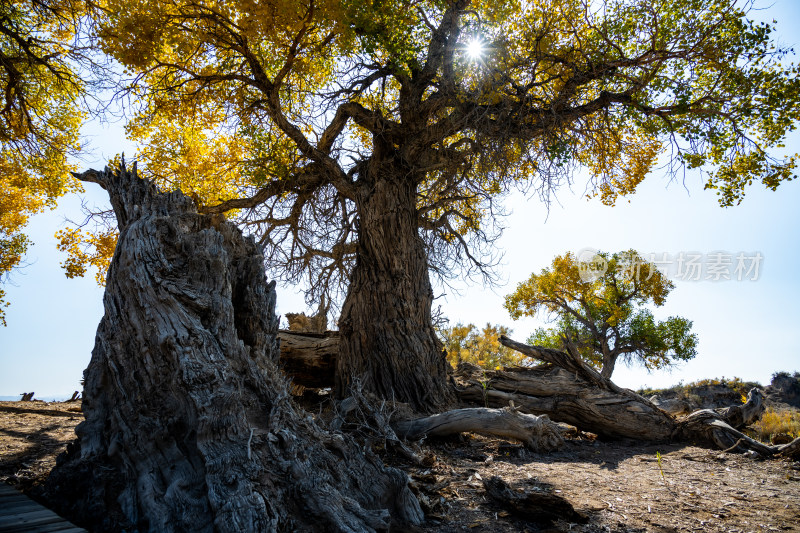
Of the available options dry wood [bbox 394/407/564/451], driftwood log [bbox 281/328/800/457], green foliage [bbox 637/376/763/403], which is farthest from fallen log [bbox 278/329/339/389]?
green foliage [bbox 637/376/763/403]

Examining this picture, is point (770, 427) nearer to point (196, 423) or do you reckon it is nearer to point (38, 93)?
point (196, 423)

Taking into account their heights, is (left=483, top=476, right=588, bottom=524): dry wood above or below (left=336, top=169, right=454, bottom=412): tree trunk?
below

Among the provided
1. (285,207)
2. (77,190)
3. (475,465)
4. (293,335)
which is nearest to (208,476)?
(475,465)

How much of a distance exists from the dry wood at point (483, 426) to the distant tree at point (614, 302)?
15483 mm

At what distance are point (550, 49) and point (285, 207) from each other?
229 inches

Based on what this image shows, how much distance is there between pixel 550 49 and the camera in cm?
666

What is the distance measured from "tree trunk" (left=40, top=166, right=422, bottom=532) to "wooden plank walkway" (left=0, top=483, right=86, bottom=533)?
0.17 m

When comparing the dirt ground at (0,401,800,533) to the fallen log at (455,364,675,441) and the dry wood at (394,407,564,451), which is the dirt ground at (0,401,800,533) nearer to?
the dry wood at (394,407,564,451)

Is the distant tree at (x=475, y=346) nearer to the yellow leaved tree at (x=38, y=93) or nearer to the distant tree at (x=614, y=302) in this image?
the distant tree at (x=614, y=302)

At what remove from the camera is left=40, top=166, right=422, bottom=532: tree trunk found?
9.04 feet

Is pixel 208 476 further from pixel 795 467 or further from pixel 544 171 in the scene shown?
pixel 795 467
